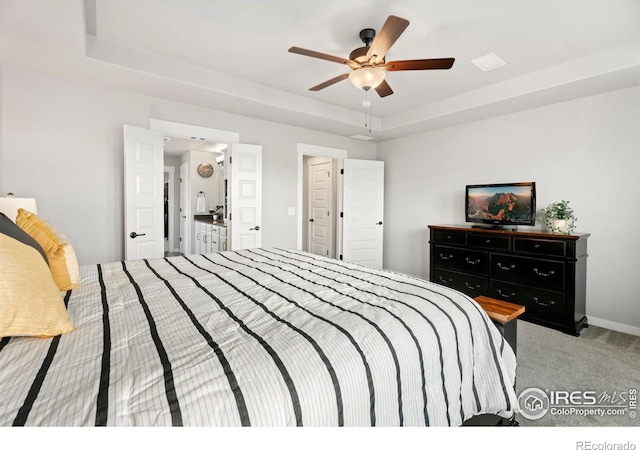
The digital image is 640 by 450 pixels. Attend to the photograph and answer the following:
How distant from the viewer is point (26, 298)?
2.94 ft

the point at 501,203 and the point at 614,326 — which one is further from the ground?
the point at 501,203

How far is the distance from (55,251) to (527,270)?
4.03 metres

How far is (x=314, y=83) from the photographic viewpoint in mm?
3529

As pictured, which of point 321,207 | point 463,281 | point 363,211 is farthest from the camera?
point 321,207

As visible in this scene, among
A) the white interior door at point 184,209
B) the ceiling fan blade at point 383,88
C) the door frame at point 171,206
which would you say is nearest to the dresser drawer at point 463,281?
the ceiling fan blade at point 383,88

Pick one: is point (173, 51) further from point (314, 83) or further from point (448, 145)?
point (448, 145)

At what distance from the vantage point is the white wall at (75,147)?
9.14 feet

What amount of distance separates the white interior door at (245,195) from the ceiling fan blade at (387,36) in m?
2.26

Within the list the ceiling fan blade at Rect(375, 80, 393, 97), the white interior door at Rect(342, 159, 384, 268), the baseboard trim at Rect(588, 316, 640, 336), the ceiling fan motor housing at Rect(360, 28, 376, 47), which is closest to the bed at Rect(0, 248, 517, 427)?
the ceiling fan blade at Rect(375, 80, 393, 97)

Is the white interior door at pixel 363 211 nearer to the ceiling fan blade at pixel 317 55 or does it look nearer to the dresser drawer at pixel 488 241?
the dresser drawer at pixel 488 241

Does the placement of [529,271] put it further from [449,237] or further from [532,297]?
[449,237]

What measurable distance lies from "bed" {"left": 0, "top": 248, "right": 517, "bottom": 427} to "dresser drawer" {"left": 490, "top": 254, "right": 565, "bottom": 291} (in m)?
2.20

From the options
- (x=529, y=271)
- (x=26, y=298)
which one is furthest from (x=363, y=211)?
(x=26, y=298)
